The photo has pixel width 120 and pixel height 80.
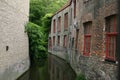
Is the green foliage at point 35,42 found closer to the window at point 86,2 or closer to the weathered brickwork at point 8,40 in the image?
the weathered brickwork at point 8,40

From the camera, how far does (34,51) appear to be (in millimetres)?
19141

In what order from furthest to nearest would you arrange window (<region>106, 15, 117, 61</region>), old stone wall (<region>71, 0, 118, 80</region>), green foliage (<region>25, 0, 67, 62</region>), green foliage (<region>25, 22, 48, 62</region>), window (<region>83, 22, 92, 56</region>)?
green foliage (<region>25, 0, 67, 62</region>) < green foliage (<region>25, 22, 48, 62</region>) < window (<region>83, 22, 92, 56</region>) < window (<region>106, 15, 117, 61</region>) < old stone wall (<region>71, 0, 118, 80</region>)

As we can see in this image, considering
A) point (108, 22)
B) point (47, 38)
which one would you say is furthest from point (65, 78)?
point (47, 38)

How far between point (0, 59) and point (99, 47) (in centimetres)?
431

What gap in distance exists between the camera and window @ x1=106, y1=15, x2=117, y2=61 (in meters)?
7.70

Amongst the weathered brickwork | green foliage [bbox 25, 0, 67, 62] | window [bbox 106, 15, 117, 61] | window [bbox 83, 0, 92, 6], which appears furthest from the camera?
green foliage [bbox 25, 0, 67, 62]

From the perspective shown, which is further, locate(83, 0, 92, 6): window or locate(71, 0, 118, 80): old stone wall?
locate(83, 0, 92, 6): window

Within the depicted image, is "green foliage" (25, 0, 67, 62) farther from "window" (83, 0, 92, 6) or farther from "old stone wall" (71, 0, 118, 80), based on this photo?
"old stone wall" (71, 0, 118, 80)

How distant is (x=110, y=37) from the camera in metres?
8.04

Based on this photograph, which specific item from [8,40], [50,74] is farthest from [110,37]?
[50,74]

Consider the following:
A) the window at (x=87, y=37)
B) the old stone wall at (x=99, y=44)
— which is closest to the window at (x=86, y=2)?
the old stone wall at (x=99, y=44)

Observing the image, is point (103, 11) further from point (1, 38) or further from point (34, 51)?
point (34, 51)

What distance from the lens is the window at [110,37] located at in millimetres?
7699

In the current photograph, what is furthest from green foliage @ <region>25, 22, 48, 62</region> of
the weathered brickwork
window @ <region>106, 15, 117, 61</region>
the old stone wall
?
window @ <region>106, 15, 117, 61</region>
